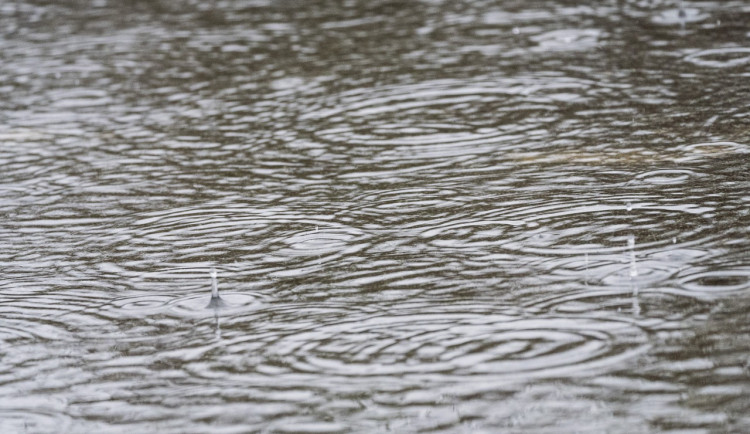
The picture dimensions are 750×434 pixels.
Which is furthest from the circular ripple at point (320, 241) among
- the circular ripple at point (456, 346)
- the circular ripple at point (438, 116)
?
the circular ripple at point (438, 116)

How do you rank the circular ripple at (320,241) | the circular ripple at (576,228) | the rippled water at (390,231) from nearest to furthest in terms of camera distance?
1. the rippled water at (390,231)
2. the circular ripple at (576,228)
3. the circular ripple at (320,241)

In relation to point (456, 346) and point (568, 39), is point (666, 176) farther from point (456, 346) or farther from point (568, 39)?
point (568, 39)

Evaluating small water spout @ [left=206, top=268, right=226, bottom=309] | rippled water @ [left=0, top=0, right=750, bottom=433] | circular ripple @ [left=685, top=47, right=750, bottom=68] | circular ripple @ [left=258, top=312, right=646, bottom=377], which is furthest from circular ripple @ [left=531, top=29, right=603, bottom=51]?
circular ripple @ [left=258, top=312, right=646, bottom=377]

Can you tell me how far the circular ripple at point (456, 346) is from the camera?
3564 millimetres

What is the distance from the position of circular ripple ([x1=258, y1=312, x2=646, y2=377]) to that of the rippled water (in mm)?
10

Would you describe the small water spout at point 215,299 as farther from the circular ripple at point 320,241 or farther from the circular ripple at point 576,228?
the circular ripple at point 576,228

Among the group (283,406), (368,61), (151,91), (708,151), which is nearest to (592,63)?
(368,61)

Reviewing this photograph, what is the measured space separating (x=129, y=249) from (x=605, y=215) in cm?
191

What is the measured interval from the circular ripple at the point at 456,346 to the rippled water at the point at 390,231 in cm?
1

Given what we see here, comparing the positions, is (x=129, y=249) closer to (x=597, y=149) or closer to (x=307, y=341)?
(x=307, y=341)

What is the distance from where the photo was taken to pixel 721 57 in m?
7.74

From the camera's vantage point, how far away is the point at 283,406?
3418 mm

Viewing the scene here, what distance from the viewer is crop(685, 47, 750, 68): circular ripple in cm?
756

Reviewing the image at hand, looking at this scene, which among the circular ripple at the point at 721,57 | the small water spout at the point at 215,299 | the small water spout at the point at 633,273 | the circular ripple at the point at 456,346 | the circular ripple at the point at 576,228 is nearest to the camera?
the circular ripple at the point at 456,346
